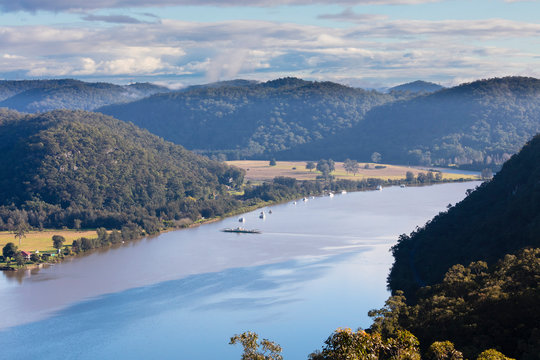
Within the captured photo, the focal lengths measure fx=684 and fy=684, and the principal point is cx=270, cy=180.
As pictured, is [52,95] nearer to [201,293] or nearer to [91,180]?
[91,180]

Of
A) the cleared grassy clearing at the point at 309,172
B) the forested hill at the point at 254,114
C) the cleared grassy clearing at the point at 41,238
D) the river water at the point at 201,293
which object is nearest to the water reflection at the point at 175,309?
the river water at the point at 201,293

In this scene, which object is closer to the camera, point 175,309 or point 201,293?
point 175,309

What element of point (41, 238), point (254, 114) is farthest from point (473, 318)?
point (254, 114)

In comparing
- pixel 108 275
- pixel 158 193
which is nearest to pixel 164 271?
pixel 108 275

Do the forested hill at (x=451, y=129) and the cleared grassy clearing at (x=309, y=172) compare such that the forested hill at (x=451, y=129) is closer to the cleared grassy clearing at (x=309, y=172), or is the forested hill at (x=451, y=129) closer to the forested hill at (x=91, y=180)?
the cleared grassy clearing at (x=309, y=172)

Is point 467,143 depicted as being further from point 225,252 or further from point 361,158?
point 225,252

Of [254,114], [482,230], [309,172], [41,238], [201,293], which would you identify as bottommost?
[201,293]
